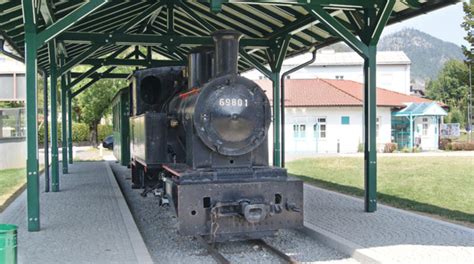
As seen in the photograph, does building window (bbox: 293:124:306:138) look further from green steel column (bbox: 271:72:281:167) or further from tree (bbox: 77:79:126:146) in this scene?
green steel column (bbox: 271:72:281:167)

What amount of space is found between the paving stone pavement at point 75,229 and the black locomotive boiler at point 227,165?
95 centimetres

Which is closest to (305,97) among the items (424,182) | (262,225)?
(424,182)

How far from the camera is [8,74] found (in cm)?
1938

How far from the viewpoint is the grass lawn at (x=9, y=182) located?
11588 mm

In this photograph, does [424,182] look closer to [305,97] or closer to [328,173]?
[328,173]

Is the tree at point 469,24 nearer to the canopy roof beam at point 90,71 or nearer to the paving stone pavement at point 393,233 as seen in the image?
the canopy roof beam at point 90,71

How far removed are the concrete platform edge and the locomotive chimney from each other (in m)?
2.64

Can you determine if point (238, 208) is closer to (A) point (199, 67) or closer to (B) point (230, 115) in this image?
(B) point (230, 115)

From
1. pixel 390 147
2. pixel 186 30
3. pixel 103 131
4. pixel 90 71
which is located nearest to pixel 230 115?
pixel 186 30

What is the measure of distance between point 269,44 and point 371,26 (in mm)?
3963

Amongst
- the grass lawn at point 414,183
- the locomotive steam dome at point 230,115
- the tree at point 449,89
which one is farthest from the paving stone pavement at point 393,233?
the tree at point 449,89

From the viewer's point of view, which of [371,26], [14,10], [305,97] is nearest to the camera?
[371,26]

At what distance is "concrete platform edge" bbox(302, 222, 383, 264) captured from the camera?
5.87 m

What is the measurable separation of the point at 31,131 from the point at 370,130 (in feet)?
17.6
